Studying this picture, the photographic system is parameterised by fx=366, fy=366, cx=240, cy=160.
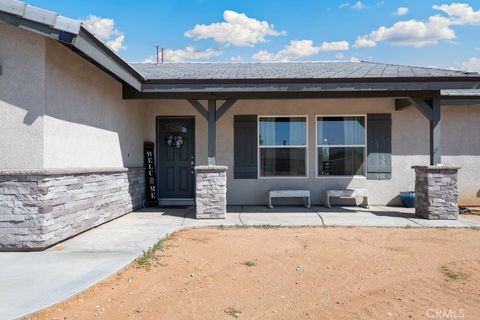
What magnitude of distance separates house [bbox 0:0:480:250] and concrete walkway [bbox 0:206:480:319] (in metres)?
0.47

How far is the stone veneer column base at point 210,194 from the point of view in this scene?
773 cm

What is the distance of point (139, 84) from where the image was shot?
760 cm

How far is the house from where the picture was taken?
17.4ft

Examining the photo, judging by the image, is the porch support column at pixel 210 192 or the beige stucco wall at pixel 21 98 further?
the porch support column at pixel 210 192

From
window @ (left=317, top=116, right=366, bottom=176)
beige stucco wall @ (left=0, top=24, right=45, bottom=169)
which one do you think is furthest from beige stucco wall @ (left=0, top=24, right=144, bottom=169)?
window @ (left=317, top=116, right=366, bottom=176)

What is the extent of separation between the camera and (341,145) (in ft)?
32.8

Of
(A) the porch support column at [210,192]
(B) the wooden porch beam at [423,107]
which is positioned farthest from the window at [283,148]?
(B) the wooden porch beam at [423,107]

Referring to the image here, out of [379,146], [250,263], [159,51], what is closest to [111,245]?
[250,263]

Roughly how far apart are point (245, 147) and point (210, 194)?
253 cm

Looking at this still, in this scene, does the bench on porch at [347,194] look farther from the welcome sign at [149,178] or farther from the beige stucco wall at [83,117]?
the beige stucco wall at [83,117]

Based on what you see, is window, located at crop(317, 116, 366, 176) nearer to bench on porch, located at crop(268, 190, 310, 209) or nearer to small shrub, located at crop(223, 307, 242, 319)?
bench on porch, located at crop(268, 190, 310, 209)

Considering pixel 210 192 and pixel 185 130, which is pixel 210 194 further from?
pixel 185 130

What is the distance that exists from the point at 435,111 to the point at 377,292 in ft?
18.3

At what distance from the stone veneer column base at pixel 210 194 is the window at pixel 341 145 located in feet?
11.4
